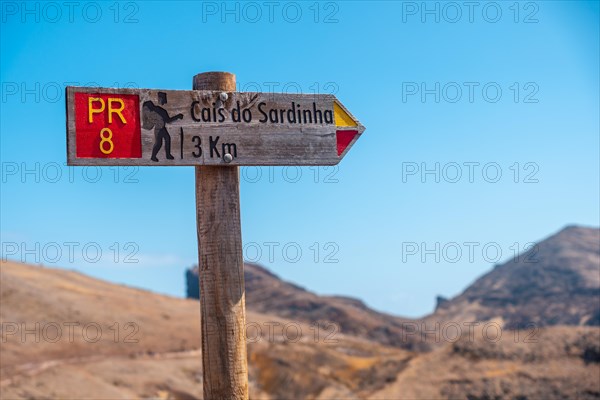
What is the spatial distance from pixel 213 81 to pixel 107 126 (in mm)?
754

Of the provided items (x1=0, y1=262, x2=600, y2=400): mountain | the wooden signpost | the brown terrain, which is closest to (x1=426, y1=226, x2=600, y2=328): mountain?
the brown terrain

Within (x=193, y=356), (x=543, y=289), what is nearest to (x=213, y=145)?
(x=193, y=356)

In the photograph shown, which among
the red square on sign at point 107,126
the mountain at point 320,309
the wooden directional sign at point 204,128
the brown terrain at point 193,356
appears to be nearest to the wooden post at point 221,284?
the wooden directional sign at point 204,128

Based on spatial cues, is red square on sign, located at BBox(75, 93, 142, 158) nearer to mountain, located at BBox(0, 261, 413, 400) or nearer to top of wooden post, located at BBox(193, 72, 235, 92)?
top of wooden post, located at BBox(193, 72, 235, 92)

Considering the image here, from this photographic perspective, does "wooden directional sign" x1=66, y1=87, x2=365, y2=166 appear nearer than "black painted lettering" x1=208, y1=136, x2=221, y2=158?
Result: Yes

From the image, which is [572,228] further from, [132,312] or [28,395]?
[28,395]

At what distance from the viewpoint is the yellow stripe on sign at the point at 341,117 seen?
514cm

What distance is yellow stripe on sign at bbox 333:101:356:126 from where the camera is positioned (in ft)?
16.9

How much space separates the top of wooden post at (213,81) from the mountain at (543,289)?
51.3 metres

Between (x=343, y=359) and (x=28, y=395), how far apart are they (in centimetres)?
1573

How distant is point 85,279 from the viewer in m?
48.0

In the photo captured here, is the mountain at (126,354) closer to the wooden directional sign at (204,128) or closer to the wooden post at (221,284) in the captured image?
the wooden post at (221,284)

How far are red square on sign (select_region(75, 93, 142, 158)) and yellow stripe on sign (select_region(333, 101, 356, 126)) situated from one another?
1.32 metres

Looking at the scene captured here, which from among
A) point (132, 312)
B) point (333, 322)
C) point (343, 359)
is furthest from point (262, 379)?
point (333, 322)
